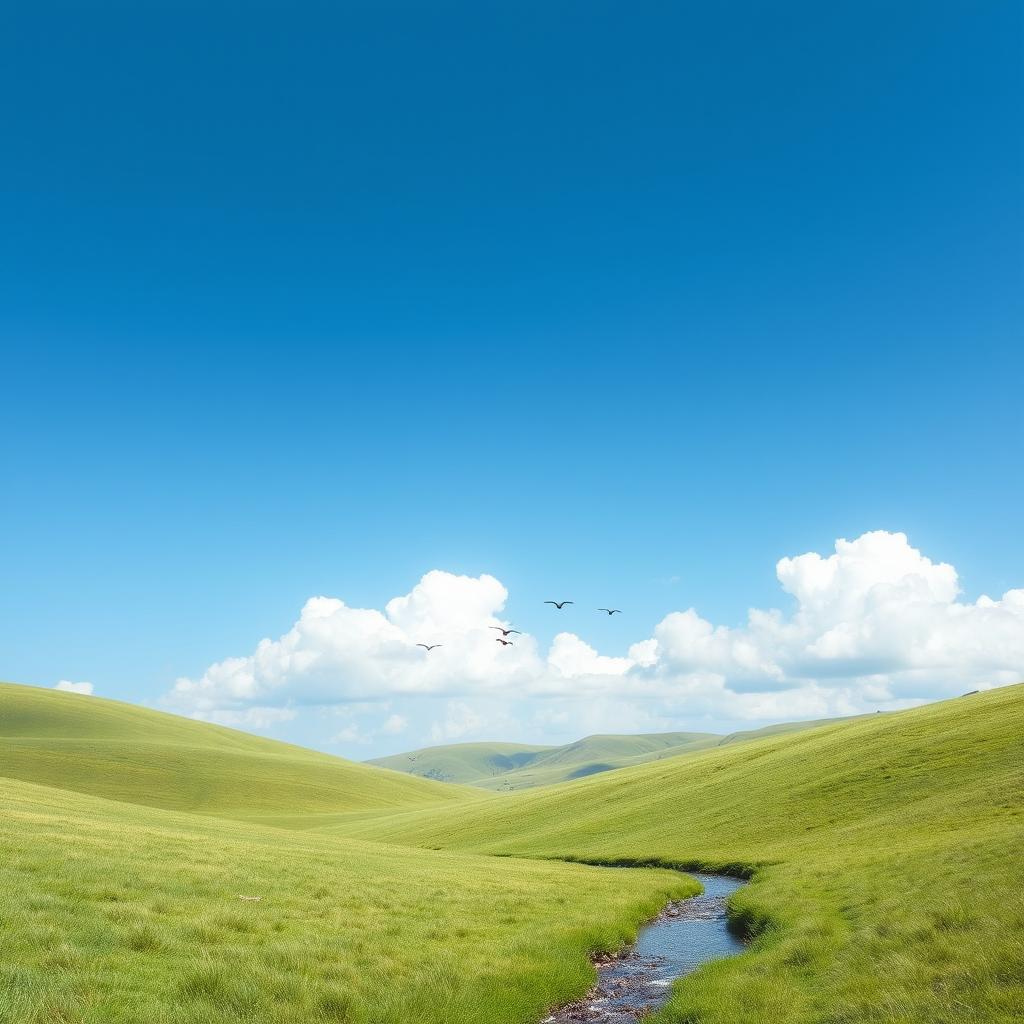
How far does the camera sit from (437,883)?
1336 inches

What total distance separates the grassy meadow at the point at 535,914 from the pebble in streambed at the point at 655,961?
72cm

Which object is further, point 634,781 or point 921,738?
point 634,781

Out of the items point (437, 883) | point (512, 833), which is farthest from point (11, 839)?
point (512, 833)

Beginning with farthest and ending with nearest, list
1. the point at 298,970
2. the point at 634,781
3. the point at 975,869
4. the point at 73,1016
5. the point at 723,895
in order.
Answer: the point at 634,781
the point at 723,895
the point at 975,869
the point at 298,970
the point at 73,1016

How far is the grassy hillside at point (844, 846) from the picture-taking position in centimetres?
1496

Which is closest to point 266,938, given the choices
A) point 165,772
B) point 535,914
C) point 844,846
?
point 535,914

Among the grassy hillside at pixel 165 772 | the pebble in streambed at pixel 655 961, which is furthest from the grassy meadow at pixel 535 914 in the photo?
the grassy hillside at pixel 165 772

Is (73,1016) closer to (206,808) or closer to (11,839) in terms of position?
(11,839)

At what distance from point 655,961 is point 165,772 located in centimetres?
15779

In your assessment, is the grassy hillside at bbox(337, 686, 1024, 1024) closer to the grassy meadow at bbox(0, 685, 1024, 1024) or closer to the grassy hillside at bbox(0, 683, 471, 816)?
the grassy meadow at bbox(0, 685, 1024, 1024)

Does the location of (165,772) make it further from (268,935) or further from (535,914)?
(268,935)

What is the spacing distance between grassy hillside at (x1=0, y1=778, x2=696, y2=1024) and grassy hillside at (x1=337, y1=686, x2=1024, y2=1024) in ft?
17.2

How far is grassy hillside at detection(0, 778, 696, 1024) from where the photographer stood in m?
13.8

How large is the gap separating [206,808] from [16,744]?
53.2m
